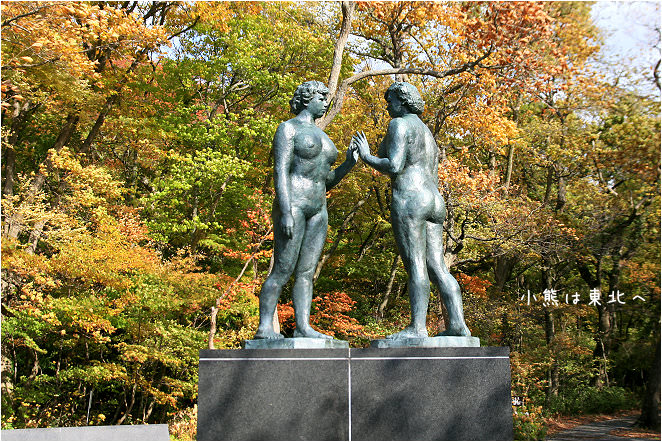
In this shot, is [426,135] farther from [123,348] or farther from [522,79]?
[123,348]

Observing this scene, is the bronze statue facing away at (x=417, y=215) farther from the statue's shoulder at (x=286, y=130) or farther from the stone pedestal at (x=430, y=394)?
the statue's shoulder at (x=286, y=130)

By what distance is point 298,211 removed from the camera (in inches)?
216

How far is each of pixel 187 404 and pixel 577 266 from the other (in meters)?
14.0

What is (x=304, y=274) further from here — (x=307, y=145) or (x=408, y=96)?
(x=408, y=96)

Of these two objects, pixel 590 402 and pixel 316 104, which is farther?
pixel 590 402

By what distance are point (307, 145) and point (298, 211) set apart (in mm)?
595

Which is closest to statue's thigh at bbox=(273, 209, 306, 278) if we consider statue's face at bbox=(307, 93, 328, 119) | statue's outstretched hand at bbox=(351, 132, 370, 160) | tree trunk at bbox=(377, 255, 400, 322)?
statue's outstretched hand at bbox=(351, 132, 370, 160)

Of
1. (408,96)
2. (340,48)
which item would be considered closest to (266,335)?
(408,96)

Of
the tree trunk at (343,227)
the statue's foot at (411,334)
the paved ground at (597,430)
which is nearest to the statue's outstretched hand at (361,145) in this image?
the statue's foot at (411,334)

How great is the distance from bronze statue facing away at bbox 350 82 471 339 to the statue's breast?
0.35 m

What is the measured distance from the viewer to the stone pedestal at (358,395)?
4.72 m

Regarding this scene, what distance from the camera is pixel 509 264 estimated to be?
21.4 m

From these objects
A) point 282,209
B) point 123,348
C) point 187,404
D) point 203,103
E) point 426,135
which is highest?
point 203,103

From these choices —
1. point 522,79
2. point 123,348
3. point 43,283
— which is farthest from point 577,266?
point 43,283
